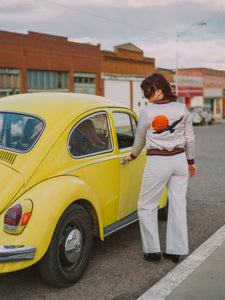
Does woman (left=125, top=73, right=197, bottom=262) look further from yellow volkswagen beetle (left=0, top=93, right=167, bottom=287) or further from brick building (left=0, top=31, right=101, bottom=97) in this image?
brick building (left=0, top=31, right=101, bottom=97)

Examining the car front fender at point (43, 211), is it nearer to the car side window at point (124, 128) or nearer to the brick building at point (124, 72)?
the car side window at point (124, 128)

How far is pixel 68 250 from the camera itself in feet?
11.8

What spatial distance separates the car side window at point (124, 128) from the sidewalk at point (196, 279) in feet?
4.85

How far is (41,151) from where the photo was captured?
12.0 feet

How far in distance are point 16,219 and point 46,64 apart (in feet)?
96.9

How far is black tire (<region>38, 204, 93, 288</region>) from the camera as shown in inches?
134

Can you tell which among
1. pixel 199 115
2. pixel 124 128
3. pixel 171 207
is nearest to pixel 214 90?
pixel 199 115

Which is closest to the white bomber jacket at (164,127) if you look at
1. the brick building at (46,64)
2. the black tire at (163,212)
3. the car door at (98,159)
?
the car door at (98,159)

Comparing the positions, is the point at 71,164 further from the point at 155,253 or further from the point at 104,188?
the point at 155,253

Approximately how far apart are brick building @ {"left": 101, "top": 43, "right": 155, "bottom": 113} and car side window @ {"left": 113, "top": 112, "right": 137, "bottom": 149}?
32969 millimetres

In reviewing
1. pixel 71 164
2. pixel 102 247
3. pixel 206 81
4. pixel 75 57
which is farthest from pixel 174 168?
pixel 206 81

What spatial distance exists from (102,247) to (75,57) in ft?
103

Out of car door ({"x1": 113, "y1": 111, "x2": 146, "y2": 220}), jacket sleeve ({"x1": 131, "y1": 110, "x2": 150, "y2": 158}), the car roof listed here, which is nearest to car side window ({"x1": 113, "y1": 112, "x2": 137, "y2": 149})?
car door ({"x1": 113, "y1": 111, "x2": 146, "y2": 220})

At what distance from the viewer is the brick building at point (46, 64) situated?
93.5 feet
